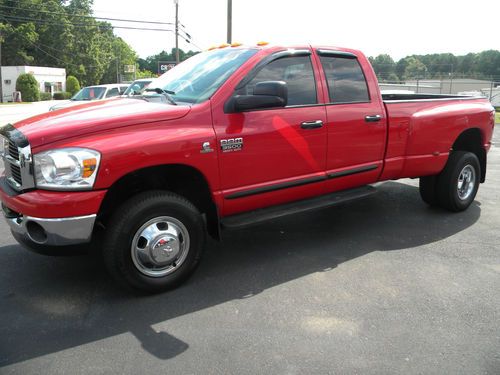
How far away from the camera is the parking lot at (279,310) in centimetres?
277

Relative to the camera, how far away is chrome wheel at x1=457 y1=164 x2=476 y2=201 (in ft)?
19.0

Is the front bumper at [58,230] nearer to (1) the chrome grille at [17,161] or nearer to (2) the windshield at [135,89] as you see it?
(1) the chrome grille at [17,161]

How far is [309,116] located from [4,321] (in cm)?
296

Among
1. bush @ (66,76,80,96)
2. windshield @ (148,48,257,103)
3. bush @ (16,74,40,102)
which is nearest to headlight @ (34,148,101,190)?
windshield @ (148,48,257,103)

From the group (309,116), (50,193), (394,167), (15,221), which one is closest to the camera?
(50,193)

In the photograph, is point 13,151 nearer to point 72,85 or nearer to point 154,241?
point 154,241

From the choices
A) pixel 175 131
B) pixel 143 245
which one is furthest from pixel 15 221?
pixel 175 131

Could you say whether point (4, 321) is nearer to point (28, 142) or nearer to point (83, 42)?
point (28, 142)

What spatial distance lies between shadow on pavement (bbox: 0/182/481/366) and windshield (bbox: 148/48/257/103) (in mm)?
1581

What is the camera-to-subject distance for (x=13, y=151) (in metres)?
3.41

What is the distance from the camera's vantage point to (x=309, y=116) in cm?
419

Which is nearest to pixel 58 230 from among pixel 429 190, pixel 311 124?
pixel 311 124

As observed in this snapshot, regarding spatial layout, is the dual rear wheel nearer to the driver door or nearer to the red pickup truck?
the red pickup truck

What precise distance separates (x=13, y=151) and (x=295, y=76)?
2.50 metres
